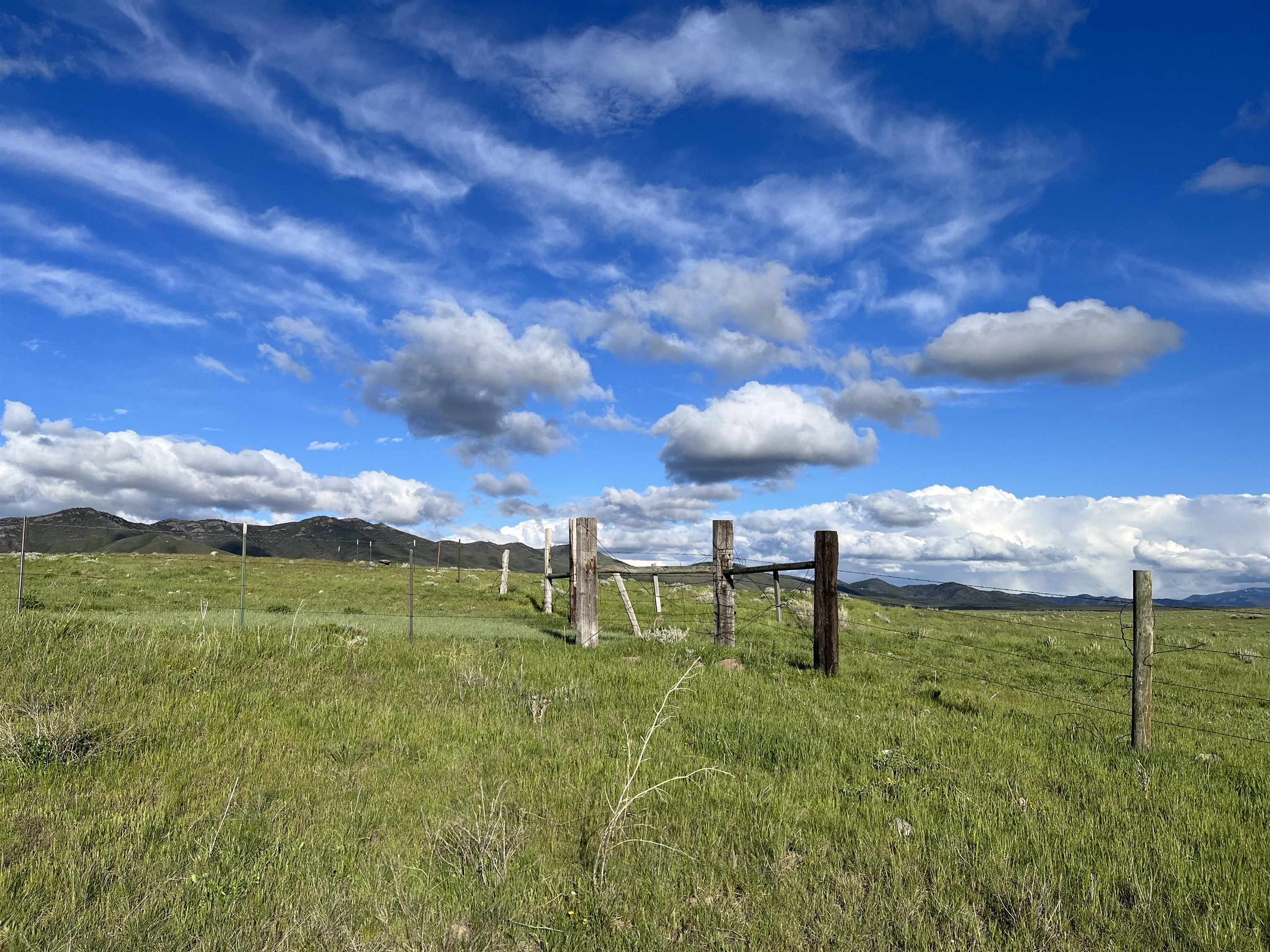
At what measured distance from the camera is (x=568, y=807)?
20.6ft

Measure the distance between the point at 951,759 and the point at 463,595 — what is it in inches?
1006

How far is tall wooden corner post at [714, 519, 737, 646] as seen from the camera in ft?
49.0

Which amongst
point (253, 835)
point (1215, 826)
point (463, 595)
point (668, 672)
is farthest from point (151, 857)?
point (463, 595)

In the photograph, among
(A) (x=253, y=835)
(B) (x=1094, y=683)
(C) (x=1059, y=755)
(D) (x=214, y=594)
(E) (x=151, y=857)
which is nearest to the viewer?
(E) (x=151, y=857)

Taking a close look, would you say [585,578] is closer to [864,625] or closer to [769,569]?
[769,569]

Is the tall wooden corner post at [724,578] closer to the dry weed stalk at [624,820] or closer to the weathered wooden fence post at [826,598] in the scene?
the weathered wooden fence post at [826,598]

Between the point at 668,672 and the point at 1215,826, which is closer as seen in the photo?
the point at 1215,826

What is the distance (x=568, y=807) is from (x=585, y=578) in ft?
28.5

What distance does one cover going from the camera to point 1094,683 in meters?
17.2

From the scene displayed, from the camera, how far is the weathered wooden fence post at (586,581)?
1447cm

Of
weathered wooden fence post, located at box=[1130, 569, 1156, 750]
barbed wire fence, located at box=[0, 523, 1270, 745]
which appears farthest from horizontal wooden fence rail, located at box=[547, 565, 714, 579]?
weathered wooden fence post, located at box=[1130, 569, 1156, 750]

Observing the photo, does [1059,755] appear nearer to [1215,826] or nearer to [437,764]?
[1215,826]

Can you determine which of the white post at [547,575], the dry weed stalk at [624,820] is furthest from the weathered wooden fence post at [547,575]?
the dry weed stalk at [624,820]

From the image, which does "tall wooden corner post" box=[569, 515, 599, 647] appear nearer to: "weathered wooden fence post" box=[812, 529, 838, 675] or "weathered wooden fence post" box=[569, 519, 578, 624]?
"weathered wooden fence post" box=[569, 519, 578, 624]
